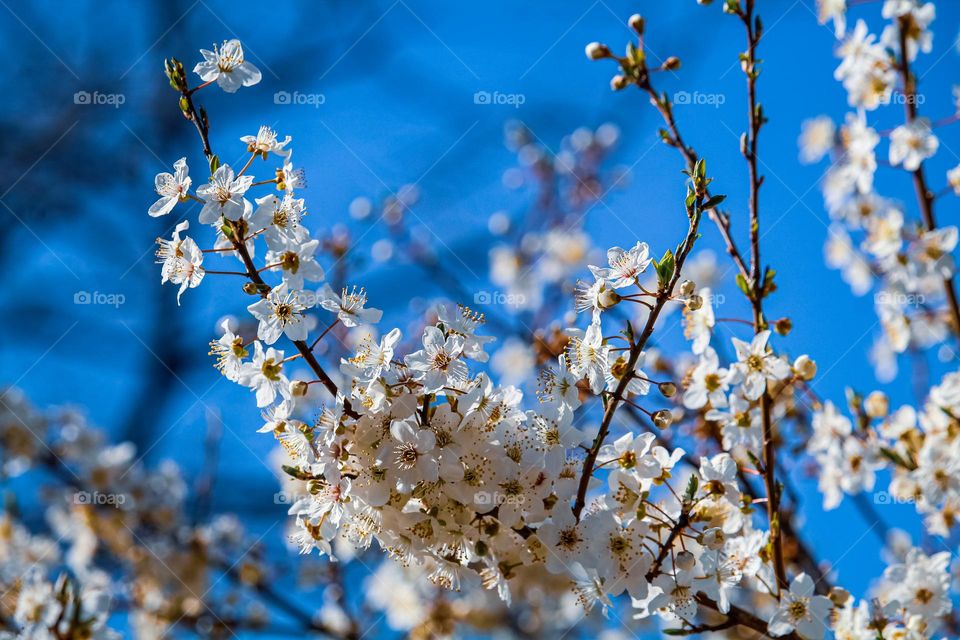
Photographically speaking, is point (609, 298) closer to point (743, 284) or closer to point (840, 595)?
point (743, 284)

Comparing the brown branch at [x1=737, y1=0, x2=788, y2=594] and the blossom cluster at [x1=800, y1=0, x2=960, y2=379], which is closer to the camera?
the brown branch at [x1=737, y1=0, x2=788, y2=594]

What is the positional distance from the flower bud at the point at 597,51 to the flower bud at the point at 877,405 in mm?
1353

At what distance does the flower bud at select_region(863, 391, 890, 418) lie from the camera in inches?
98.5

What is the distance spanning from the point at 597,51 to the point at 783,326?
0.83m

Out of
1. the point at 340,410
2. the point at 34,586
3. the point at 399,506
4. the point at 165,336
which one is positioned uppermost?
the point at 165,336

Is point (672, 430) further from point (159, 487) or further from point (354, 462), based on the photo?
point (159, 487)

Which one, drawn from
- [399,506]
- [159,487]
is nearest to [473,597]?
[159,487]

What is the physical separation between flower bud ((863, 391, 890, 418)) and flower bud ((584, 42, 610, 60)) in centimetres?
135

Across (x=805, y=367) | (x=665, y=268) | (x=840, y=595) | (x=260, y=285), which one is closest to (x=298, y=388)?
(x=260, y=285)

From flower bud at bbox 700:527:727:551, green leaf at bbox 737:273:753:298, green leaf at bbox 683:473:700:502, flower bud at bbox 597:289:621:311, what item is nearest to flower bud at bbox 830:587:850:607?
flower bud at bbox 700:527:727:551

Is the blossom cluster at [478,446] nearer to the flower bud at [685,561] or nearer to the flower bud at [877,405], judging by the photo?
the flower bud at [685,561]

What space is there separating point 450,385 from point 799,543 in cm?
138

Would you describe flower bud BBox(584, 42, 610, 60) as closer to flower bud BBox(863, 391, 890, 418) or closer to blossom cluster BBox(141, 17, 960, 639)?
blossom cluster BBox(141, 17, 960, 639)

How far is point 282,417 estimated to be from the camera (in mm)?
1544
